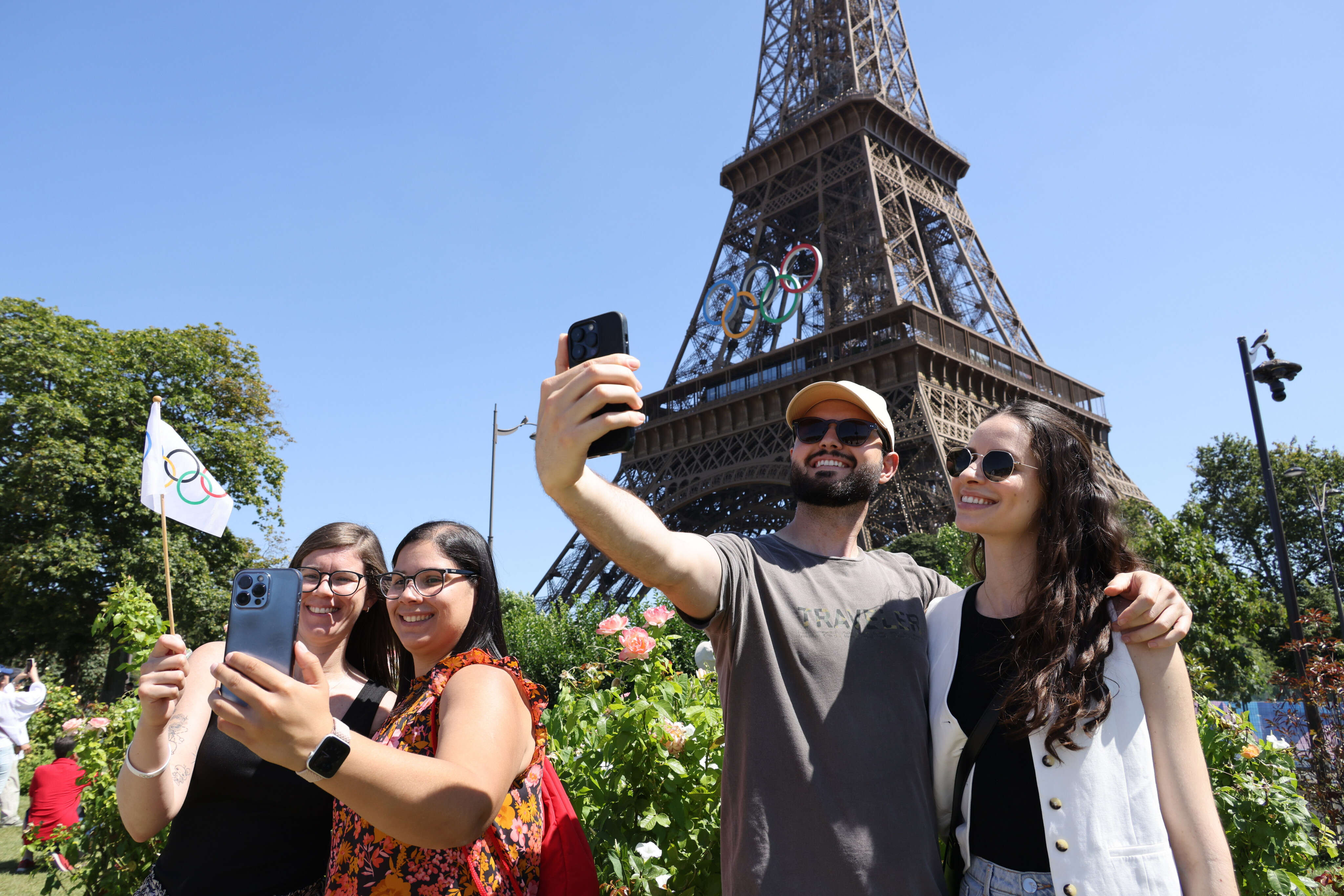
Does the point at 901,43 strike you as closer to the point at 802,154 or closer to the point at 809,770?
the point at 802,154

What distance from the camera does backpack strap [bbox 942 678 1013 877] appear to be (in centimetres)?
207

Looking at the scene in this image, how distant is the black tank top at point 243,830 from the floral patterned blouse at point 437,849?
33cm

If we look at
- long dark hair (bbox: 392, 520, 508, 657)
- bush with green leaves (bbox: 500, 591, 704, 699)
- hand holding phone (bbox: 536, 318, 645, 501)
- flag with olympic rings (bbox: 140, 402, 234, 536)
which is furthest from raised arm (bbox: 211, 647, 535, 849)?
bush with green leaves (bbox: 500, 591, 704, 699)

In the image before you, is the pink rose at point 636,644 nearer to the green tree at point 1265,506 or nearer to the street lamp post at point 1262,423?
the street lamp post at point 1262,423

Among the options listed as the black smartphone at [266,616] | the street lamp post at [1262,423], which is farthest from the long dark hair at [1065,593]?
the street lamp post at [1262,423]

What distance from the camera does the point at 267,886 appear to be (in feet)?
7.66

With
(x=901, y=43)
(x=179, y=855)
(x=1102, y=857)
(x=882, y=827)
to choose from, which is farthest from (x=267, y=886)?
(x=901, y=43)

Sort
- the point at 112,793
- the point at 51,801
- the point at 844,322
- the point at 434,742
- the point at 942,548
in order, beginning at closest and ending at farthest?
1. the point at 434,742
2. the point at 112,793
3. the point at 51,801
4. the point at 942,548
5. the point at 844,322

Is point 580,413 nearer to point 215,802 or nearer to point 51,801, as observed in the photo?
point 215,802

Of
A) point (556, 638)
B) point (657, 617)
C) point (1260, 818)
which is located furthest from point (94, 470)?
point (1260, 818)

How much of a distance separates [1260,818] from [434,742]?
12.8 ft

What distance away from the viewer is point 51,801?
25.3 feet

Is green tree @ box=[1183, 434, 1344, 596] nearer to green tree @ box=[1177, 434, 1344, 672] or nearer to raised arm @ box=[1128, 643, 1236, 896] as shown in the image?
green tree @ box=[1177, 434, 1344, 672]

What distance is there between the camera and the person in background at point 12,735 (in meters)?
9.73
